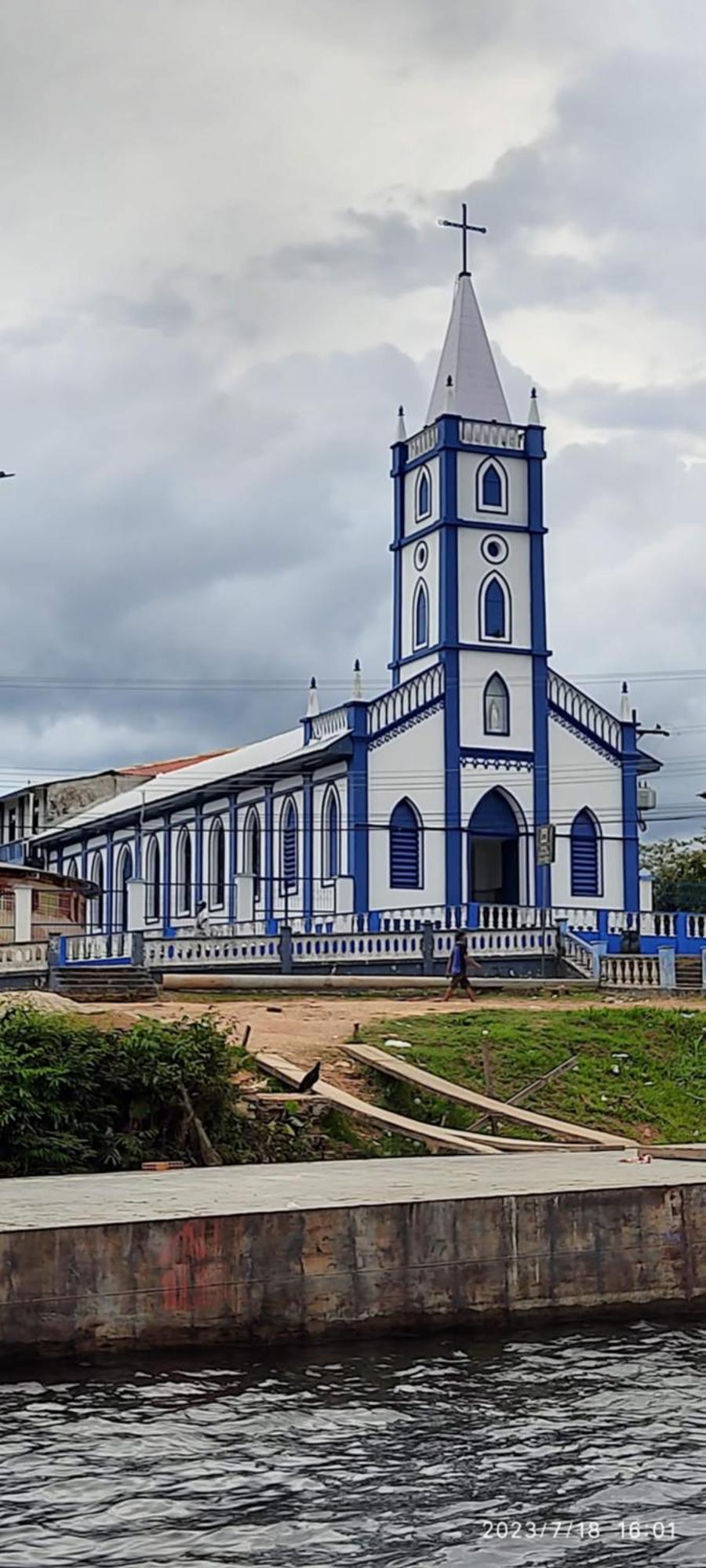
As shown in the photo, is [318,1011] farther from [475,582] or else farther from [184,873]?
[184,873]

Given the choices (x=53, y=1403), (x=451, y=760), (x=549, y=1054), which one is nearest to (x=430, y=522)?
(x=451, y=760)

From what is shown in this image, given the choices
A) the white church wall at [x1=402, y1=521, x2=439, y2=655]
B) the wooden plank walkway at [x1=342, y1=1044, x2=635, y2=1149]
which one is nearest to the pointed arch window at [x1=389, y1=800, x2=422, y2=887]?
the white church wall at [x1=402, y1=521, x2=439, y2=655]

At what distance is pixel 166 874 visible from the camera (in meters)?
58.0

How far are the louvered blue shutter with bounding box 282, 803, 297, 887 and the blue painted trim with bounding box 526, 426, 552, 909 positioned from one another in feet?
22.1

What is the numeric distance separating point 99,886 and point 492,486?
21.2 m

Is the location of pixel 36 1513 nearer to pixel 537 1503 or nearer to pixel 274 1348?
pixel 537 1503

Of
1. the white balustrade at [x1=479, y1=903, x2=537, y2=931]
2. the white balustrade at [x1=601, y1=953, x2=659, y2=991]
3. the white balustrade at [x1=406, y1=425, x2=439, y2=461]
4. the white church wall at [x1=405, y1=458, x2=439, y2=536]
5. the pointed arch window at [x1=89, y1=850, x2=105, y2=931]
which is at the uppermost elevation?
the white balustrade at [x1=406, y1=425, x2=439, y2=461]

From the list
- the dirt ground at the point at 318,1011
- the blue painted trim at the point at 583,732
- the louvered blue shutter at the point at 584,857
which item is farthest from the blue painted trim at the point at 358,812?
the dirt ground at the point at 318,1011

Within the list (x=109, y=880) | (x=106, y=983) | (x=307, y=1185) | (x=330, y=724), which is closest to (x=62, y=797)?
(x=109, y=880)

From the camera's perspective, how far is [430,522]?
48.2 metres

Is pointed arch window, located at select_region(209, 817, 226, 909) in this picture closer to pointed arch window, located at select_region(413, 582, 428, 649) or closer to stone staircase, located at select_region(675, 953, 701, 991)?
pointed arch window, located at select_region(413, 582, 428, 649)

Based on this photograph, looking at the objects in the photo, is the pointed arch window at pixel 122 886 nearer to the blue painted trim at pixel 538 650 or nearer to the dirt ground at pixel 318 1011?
the blue painted trim at pixel 538 650

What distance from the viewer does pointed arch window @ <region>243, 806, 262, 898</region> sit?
51812 mm

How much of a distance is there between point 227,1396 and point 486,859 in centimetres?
3845
